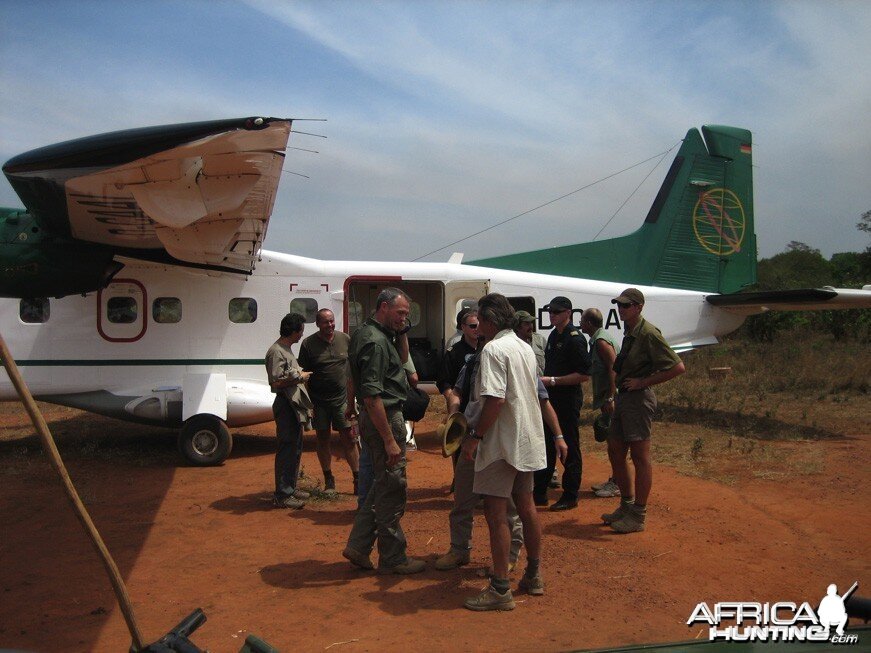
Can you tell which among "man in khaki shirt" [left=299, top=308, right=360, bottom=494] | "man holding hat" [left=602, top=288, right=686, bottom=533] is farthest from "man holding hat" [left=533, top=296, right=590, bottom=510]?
"man in khaki shirt" [left=299, top=308, right=360, bottom=494]

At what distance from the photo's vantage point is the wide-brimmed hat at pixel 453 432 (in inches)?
169

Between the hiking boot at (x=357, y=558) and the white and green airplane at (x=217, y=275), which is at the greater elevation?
the white and green airplane at (x=217, y=275)

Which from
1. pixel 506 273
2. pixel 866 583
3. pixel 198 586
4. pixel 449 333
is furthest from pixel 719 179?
pixel 198 586

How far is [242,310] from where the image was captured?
380 inches

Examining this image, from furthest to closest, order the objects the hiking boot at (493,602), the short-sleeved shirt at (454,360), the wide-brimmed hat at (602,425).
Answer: the wide-brimmed hat at (602,425), the short-sleeved shirt at (454,360), the hiking boot at (493,602)

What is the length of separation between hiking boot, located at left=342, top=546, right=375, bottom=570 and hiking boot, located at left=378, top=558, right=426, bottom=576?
0.11 meters

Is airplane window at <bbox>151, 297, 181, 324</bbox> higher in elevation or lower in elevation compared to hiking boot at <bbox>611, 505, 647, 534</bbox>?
higher

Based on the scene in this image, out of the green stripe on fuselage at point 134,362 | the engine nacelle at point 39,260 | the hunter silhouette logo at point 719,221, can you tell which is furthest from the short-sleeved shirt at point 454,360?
the hunter silhouette logo at point 719,221

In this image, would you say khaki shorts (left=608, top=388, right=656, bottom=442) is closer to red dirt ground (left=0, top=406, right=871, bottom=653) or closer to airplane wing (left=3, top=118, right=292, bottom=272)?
red dirt ground (left=0, top=406, right=871, bottom=653)

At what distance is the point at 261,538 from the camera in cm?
578

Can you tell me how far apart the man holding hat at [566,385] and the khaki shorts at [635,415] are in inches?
26.1

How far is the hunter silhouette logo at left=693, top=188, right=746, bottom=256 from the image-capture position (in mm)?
12453

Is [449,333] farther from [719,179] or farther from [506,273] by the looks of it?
[719,179]

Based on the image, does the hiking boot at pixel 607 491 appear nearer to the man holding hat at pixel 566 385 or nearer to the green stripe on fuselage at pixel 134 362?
the man holding hat at pixel 566 385
